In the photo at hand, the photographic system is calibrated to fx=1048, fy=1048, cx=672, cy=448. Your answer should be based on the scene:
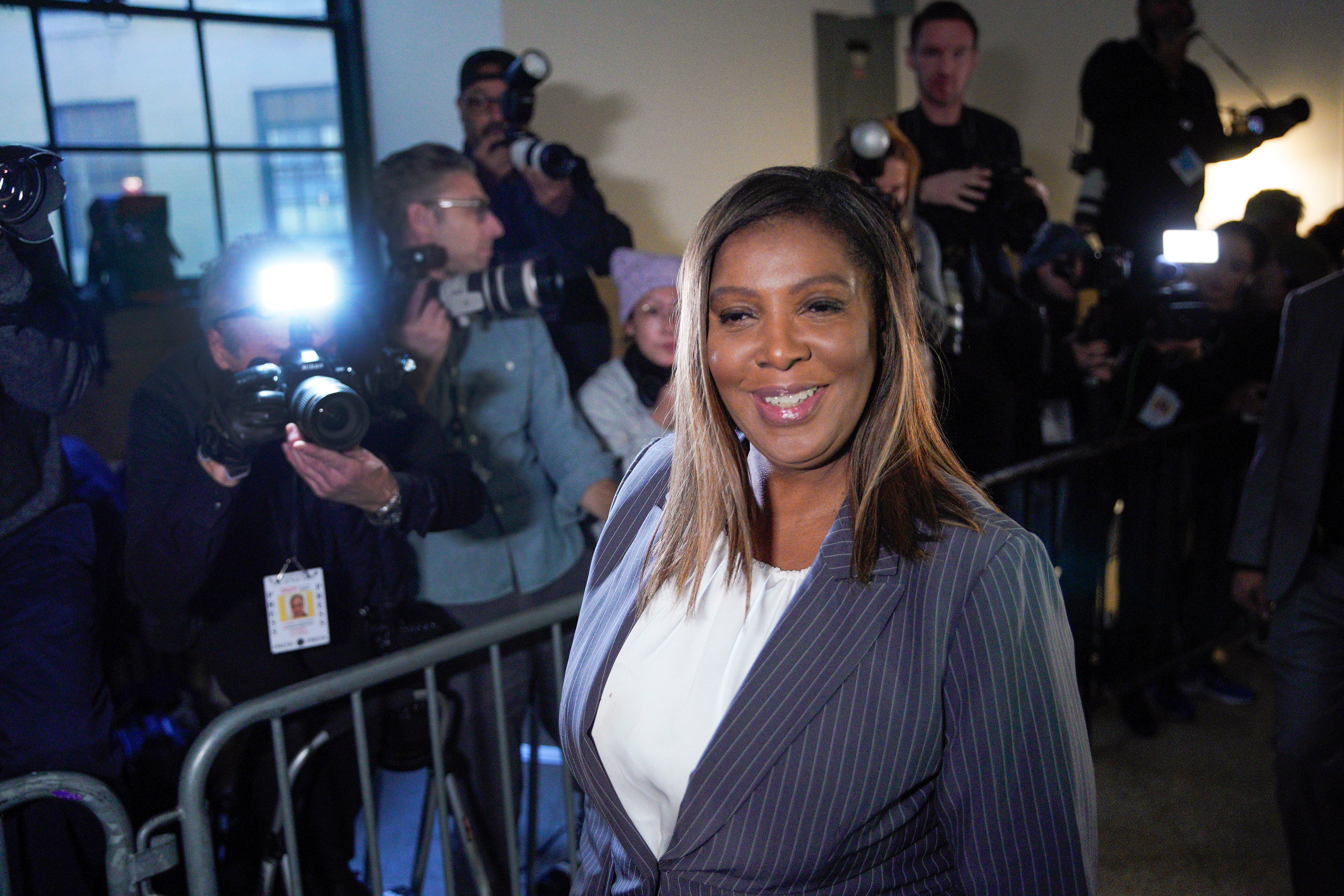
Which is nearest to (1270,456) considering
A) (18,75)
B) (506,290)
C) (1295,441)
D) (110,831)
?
(1295,441)

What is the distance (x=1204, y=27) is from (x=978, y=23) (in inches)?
54.3

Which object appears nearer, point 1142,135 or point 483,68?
point 483,68

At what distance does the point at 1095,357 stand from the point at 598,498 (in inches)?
71.1

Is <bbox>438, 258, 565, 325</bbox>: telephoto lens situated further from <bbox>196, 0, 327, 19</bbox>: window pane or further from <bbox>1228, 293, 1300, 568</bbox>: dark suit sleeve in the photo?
<bbox>196, 0, 327, 19</bbox>: window pane

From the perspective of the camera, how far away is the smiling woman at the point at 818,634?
105 centimetres

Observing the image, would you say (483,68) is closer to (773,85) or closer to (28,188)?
(28,188)

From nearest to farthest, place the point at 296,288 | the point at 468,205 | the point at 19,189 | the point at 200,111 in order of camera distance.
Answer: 1. the point at 19,189
2. the point at 296,288
3. the point at 468,205
4. the point at 200,111

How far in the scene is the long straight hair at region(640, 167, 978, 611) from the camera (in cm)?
115

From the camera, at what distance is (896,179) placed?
2.98 metres

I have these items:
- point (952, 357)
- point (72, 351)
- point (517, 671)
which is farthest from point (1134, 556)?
point (72, 351)

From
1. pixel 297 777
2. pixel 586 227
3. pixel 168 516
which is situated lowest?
pixel 297 777

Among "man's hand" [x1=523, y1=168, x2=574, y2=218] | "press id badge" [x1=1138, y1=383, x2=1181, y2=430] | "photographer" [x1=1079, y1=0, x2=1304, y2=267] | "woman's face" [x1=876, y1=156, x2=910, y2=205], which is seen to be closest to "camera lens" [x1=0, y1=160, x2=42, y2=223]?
"man's hand" [x1=523, y1=168, x2=574, y2=218]

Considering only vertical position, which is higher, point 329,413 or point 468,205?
point 468,205

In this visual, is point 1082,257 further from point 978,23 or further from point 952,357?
point 978,23
